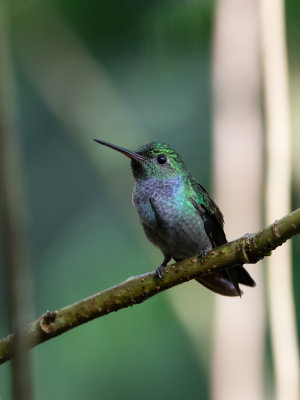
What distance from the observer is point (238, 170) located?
10.5 ft

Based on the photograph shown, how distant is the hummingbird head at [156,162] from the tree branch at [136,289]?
1.30 m

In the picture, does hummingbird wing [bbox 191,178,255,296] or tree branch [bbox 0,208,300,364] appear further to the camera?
hummingbird wing [bbox 191,178,255,296]

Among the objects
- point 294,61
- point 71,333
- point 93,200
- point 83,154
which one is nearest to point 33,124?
point 83,154

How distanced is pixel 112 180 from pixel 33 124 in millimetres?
1032

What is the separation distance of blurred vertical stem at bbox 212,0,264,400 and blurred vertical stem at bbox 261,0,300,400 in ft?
0.67

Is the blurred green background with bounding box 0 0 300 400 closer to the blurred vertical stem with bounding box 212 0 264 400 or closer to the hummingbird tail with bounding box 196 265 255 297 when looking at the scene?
the blurred vertical stem with bounding box 212 0 264 400

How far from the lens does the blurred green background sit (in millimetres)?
4207

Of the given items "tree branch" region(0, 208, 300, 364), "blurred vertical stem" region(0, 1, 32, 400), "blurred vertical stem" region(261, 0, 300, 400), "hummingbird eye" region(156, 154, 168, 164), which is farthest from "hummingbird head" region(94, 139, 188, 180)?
"blurred vertical stem" region(0, 1, 32, 400)

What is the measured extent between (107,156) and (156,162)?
1.83 metres

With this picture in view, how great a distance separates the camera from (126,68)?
5.05m

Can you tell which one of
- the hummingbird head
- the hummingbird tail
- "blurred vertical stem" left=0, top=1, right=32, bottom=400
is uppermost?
the hummingbird head

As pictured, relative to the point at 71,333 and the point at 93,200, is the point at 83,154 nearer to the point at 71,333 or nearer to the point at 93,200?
the point at 93,200

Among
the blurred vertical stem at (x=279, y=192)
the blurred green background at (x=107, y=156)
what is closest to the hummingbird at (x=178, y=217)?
the blurred vertical stem at (x=279, y=192)

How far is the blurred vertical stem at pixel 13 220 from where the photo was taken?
0.72 metres
